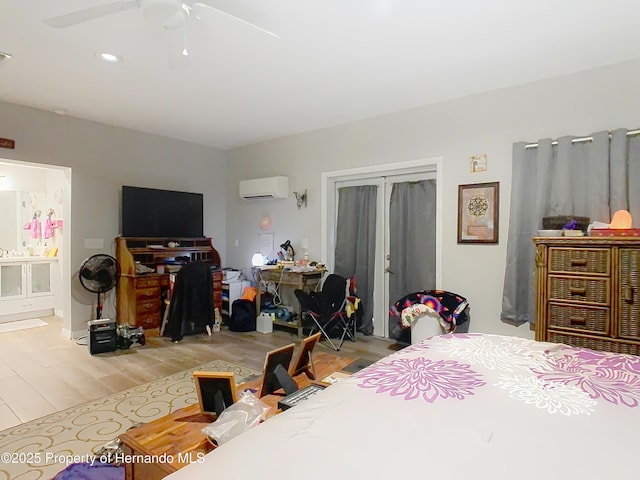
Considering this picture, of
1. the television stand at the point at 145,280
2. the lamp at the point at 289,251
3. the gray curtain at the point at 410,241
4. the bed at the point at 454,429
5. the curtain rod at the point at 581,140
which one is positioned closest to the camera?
the bed at the point at 454,429

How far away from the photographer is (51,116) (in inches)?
165

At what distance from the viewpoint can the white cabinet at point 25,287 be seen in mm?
5227

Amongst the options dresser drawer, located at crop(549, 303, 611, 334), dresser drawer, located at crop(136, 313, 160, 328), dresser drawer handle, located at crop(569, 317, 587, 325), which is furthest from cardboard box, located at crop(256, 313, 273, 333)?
dresser drawer handle, located at crop(569, 317, 587, 325)

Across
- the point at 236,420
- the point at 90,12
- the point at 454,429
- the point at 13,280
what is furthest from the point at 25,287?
the point at 454,429

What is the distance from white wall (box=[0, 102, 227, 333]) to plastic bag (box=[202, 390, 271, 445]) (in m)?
3.97

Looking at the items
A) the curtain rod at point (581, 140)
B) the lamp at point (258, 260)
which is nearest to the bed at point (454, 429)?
the curtain rod at point (581, 140)

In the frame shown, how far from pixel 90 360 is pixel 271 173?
3172mm

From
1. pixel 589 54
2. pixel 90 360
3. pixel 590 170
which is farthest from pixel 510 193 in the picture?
pixel 90 360

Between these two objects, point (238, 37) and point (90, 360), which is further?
point (90, 360)

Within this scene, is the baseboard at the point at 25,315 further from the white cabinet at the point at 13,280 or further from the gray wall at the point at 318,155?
the gray wall at the point at 318,155

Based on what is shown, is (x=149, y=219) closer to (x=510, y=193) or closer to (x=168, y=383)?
(x=168, y=383)

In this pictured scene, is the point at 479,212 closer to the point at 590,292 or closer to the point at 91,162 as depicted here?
the point at 590,292

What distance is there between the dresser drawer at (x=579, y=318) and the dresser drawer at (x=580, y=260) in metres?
0.26

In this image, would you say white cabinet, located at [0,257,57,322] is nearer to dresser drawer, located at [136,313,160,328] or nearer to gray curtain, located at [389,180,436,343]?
dresser drawer, located at [136,313,160,328]
